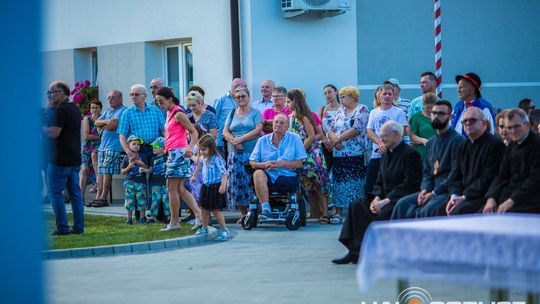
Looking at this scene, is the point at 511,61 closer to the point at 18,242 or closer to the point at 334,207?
the point at 334,207

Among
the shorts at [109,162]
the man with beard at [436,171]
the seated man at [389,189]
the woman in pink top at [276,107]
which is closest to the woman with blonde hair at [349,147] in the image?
the woman in pink top at [276,107]

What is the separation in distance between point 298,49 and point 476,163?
32.3ft

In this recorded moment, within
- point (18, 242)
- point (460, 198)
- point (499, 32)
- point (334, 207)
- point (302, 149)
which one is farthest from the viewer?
point (499, 32)

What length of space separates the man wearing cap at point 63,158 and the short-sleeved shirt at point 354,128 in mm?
4021

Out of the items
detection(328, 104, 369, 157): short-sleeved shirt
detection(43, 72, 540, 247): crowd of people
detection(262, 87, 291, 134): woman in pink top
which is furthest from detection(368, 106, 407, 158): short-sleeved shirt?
detection(262, 87, 291, 134): woman in pink top

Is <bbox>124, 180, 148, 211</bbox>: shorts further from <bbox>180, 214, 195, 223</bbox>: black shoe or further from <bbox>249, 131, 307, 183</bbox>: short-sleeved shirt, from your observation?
<bbox>249, 131, 307, 183</bbox>: short-sleeved shirt

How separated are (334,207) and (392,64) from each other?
497 cm

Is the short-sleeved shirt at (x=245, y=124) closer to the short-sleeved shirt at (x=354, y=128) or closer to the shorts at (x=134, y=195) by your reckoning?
the short-sleeved shirt at (x=354, y=128)

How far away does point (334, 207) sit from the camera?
16.9 metres

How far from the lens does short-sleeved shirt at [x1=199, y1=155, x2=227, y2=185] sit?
1461cm

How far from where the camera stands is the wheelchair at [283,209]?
15.5 m

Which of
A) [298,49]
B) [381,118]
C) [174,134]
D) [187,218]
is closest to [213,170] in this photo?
[174,134]

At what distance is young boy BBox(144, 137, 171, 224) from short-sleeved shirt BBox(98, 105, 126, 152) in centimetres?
225

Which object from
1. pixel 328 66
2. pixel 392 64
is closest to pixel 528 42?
pixel 392 64
